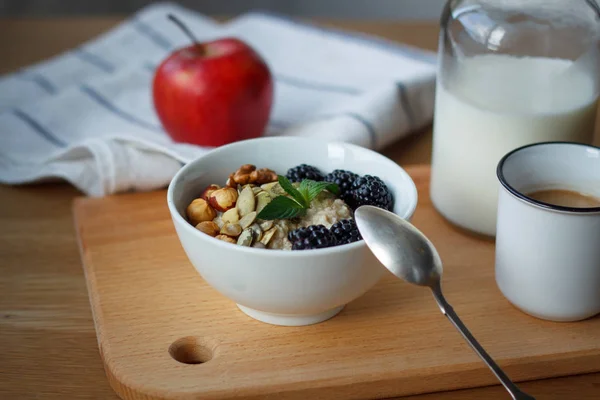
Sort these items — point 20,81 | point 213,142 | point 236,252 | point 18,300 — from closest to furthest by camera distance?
point 236,252
point 18,300
point 213,142
point 20,81

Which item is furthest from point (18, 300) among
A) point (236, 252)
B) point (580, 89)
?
point (580, 89)

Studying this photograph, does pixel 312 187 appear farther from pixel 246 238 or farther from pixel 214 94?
pixel 214 94

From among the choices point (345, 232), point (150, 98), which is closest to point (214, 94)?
point (150, 98)

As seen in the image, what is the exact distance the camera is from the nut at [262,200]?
907mm

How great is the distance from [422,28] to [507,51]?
32.9 inches

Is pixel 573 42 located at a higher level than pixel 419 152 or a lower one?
higher

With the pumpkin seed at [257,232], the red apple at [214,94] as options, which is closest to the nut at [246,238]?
the pumpkin seed at [257,232]

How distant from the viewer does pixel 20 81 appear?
1553 mm

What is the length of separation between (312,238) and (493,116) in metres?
0.34

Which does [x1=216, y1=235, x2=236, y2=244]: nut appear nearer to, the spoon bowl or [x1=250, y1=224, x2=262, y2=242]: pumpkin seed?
[x1=250, y1=224, x2=262, y2=242]: pumpkin seed

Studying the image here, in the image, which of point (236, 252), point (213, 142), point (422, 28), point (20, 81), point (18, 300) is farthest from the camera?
point (422, 28)

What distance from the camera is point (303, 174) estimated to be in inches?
38.5

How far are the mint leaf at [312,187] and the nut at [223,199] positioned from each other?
82 millimetres

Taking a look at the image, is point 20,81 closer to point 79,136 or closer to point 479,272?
point 79,136
